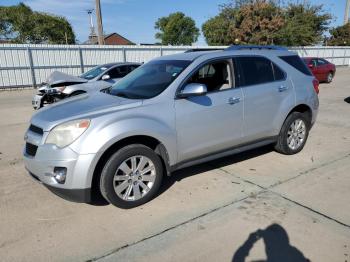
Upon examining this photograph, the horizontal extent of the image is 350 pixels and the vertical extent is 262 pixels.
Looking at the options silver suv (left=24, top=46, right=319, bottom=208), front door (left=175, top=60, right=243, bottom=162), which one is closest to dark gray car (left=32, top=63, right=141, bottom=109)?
silver suv (left=24, top=46, right=319, bottom=208)

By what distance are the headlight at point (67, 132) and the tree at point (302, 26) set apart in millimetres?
31699

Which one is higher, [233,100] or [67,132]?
[233,100]

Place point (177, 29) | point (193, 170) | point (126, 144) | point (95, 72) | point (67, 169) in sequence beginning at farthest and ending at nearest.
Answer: point (177, 29)
point (95, 72)
point (193, 170)
point (126, 144)
point (67, 169)

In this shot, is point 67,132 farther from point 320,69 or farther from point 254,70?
point 320,69

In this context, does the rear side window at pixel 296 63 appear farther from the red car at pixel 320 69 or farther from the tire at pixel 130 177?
the red car at pixel 320 69

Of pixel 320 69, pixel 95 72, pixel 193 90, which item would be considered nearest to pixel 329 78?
pixel 320 69

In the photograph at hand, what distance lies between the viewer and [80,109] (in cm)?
376

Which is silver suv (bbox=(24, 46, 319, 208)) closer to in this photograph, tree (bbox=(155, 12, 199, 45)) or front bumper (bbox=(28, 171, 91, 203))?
front bumper (bbox=(28, 171, 91, 203))

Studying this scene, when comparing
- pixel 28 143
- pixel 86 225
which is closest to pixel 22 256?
pixel 86 225

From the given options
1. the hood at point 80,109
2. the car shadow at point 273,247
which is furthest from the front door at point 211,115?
the car shadow at point 273,247

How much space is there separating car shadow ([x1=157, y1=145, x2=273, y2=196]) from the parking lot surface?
29mm

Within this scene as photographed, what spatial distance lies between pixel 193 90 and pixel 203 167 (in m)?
1.60

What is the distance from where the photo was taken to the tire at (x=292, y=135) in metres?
5.32

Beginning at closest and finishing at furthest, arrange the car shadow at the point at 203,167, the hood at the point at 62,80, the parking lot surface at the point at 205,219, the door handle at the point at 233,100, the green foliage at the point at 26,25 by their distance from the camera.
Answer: the parking lot surface at the point at 205,219 < the door handle at the point at 233,100 < the car shadow at the point at 203,167 < the hood at the point at 62,80 < the green foliage at the point at 26,25
